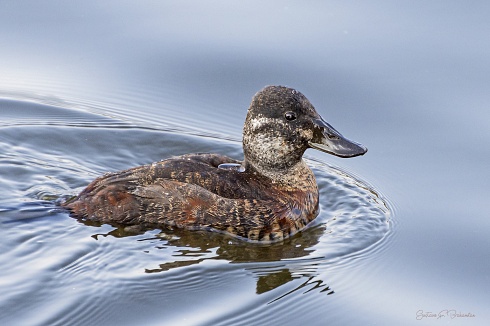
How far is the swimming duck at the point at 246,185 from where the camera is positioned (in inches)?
317

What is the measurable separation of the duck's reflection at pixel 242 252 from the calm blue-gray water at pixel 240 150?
0.8 inches

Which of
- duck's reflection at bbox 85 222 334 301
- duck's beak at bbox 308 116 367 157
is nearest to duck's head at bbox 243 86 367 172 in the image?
duck's beak at bbox 308 116 367 157

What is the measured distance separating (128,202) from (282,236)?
1345mm

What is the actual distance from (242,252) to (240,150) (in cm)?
215

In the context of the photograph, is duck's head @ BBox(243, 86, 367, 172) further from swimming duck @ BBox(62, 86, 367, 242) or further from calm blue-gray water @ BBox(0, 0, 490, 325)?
calm blue-gray water @ BBox(0, 0, 490, 325)

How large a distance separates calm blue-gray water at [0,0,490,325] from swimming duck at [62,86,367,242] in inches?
5.9

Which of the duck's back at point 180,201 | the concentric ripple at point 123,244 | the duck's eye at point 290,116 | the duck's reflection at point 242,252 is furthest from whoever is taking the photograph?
the duck's eye at point 290,116

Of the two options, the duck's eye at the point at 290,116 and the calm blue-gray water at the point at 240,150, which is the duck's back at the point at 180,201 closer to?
the calm blue-gray water at the point at 240,150

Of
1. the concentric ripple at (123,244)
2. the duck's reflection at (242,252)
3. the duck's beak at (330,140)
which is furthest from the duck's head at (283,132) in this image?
the duck's reflection at (242,252)

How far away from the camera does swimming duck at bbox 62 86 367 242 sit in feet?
26.4

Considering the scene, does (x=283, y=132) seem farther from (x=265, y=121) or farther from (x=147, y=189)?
(x=147, y=189)

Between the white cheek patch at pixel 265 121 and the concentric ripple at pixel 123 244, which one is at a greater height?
the white cheek patch at pixel 265 121

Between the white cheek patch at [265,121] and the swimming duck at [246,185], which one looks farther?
the white cheek patch at [265,121]

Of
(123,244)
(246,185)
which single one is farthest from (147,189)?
(246,185)
